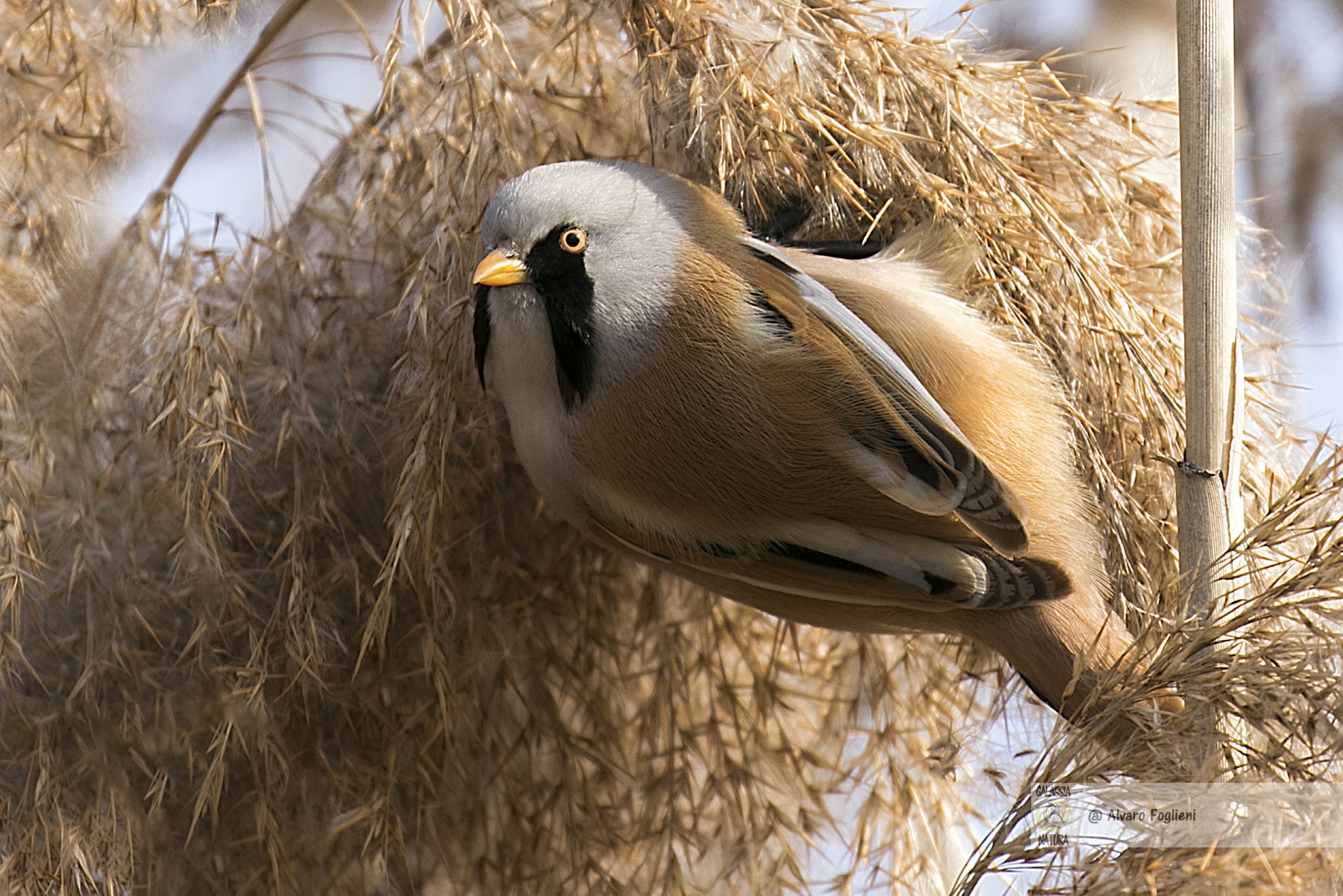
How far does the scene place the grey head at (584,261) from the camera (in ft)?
3.03

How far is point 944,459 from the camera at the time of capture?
940mm

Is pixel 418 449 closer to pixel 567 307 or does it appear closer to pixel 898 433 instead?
pixel 567 307

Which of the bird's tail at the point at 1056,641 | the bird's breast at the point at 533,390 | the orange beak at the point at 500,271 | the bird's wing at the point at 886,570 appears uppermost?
the orange beak at the point at 500,271

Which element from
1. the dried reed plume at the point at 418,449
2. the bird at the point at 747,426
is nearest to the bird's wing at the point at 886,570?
the bird at the point at 747,426

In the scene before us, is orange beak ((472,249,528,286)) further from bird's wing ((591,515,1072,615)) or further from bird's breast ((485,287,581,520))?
bird's wing ((591,515,1072,615))

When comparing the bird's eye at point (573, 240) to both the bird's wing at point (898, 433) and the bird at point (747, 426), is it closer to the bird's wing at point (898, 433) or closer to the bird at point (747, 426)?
the bird at point (747, 426)

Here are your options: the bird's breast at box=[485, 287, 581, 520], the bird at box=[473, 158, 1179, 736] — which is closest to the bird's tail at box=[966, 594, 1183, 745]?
the bird at box=[473, 158, 1179, 736]

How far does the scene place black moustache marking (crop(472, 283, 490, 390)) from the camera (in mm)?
949

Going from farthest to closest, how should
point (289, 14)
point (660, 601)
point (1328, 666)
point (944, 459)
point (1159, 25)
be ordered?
point (1159, 25)
point (660, 601)
point (289, 14)
point (944, 459)
point (1328, 666)

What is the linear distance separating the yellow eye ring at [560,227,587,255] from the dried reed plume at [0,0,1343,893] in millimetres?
153

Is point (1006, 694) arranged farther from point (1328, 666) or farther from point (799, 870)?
point (1328, 666)

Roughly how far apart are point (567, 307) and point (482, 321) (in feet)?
0.21

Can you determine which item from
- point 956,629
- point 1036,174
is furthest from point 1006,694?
point 1036,174

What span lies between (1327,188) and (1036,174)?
2.39 feet
